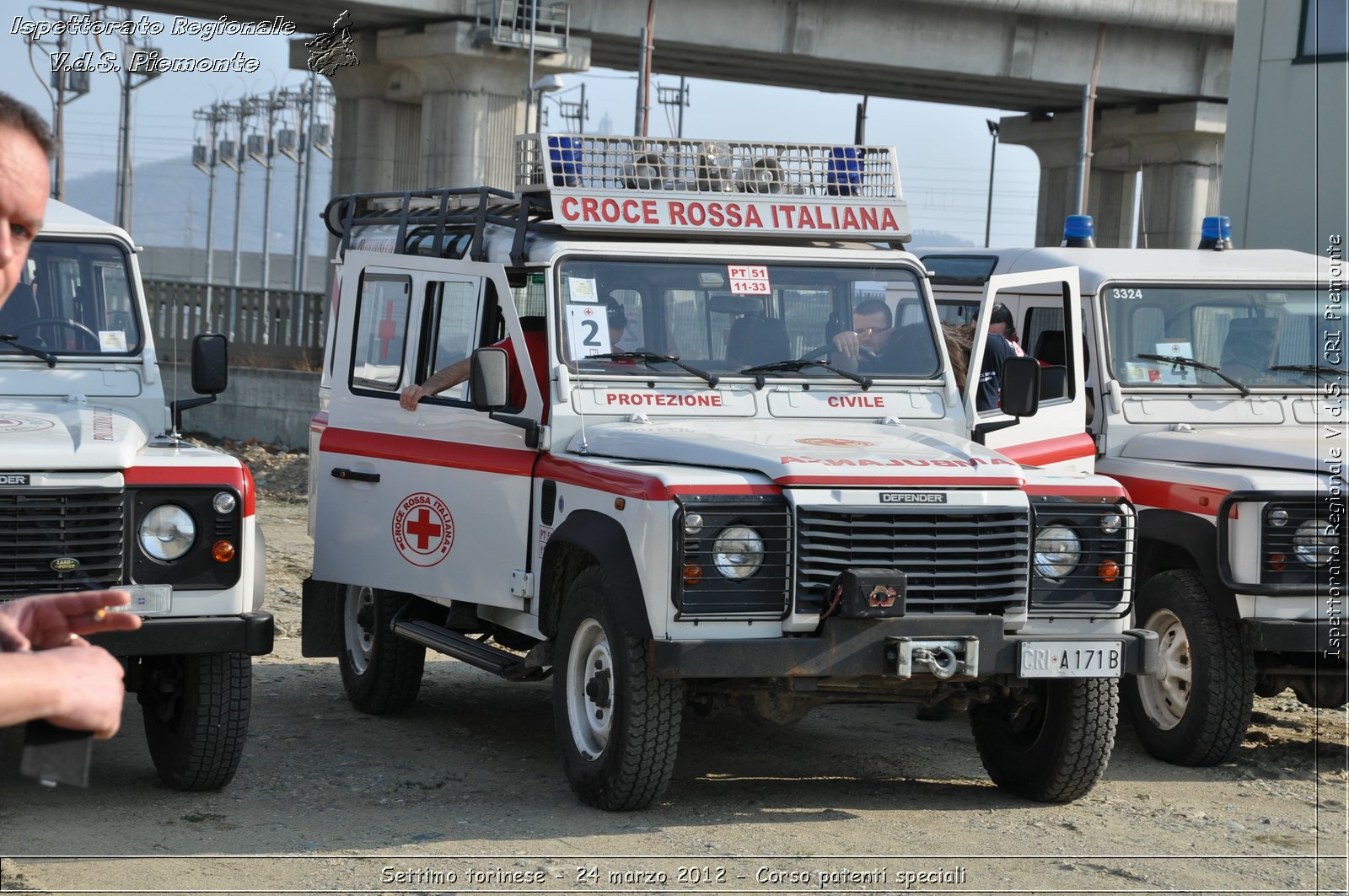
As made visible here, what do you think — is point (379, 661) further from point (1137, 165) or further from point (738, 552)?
point (1137, 165)

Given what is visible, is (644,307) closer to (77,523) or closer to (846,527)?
(846,527)

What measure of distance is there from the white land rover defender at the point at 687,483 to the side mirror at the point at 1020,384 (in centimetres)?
1

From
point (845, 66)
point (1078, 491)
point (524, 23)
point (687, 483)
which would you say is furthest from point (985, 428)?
point (845, 66)

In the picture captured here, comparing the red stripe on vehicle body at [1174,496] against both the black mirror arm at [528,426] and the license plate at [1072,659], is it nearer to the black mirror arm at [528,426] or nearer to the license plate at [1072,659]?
the license plate at [1072,659]

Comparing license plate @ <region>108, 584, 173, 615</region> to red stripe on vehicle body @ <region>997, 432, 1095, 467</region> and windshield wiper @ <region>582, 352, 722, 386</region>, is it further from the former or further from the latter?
red stripe on vehicle body @ <region>997, 432, 1095, 467</region>

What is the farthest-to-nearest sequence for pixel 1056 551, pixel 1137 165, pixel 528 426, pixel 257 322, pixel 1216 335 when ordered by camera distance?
pixel 1137 165 < pixel 257 322 < pixel 1216 335 < pixel 528 426 < pixel 1056 551

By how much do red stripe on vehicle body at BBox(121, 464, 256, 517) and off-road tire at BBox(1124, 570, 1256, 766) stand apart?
3870mm

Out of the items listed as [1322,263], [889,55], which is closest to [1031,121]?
[889,55]

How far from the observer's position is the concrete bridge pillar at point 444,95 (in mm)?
27609

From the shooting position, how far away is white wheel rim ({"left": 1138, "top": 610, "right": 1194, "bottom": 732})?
7922mm

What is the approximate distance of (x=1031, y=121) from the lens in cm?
3775

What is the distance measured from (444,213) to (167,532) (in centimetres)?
246

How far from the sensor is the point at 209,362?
7.50 m

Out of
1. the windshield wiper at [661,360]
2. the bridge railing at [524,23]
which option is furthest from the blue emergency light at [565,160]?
the bridge railing at [524,23]
